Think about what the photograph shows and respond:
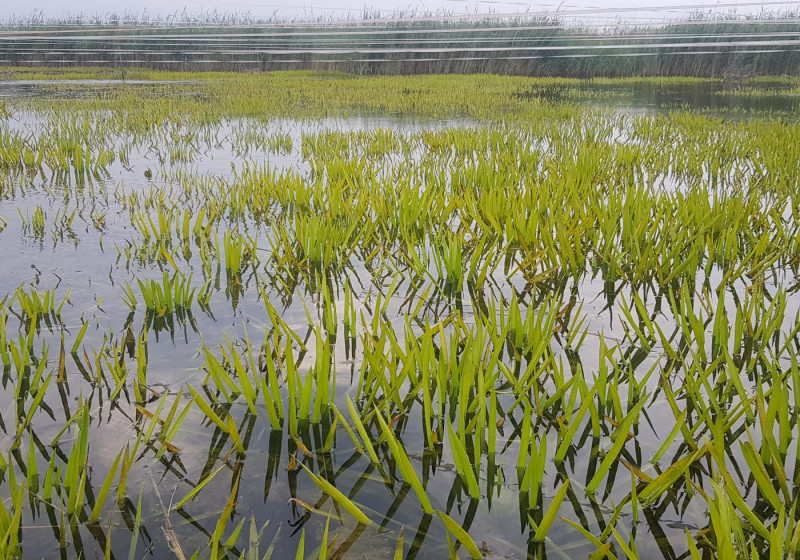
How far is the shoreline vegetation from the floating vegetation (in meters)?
18.9

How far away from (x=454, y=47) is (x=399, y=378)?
26.5 meters

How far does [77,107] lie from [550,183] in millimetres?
8211

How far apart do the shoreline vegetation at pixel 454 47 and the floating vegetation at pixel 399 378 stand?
18.9 m

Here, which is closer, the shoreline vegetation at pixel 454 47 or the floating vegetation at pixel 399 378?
the floating vegetation at pixel 399 378

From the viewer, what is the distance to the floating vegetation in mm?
1093

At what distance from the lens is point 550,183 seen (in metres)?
3.79

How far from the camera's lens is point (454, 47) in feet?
84.5

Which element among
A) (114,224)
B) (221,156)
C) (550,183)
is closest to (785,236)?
(550,183)

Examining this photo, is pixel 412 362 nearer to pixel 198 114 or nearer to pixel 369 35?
pixel 198 114

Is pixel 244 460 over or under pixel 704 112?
under

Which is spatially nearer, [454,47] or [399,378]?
[399,378]

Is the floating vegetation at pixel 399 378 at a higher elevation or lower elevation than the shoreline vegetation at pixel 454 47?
lower

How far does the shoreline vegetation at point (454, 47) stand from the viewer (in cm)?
2011

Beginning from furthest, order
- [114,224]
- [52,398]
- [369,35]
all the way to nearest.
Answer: [369,35] < [114,224] < [52,398]
